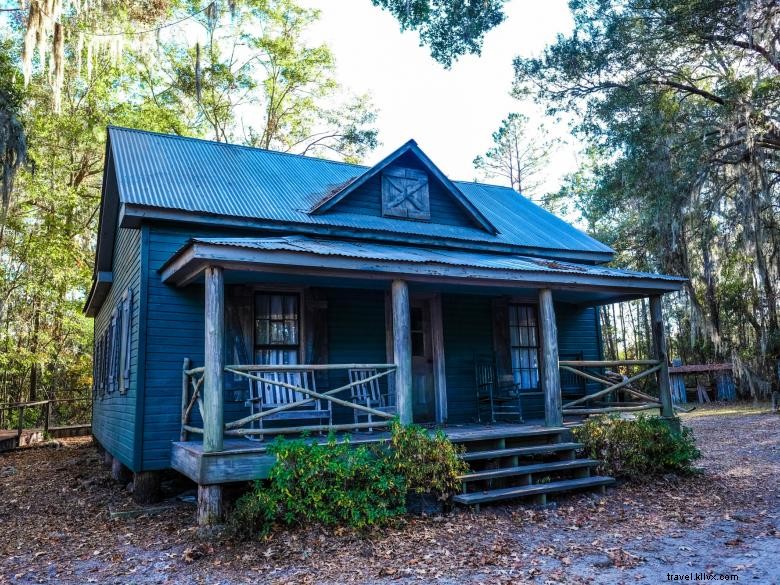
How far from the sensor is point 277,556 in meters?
5.50

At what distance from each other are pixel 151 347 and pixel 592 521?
5.98 m

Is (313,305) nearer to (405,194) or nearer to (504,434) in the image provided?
(405,194)

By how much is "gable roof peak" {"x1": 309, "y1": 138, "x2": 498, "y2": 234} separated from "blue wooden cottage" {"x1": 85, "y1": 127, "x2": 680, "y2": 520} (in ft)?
0.12

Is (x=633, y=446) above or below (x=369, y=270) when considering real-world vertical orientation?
below

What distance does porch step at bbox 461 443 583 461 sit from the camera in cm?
723

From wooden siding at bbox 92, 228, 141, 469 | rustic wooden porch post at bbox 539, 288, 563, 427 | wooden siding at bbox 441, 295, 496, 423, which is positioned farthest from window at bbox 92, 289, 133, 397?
rustic wooden porch post at bbox 539, 288, 563, 427

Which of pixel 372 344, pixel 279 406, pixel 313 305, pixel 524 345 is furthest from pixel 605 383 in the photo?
pixel 279 406

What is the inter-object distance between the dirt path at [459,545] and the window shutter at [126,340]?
1688 mm

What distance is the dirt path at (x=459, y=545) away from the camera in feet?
16.5

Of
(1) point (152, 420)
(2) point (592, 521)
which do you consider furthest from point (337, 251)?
(2) point (592, 521)

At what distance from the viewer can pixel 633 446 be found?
26.7ft

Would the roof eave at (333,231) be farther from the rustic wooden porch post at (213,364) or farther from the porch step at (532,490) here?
the porch step at (532,490)

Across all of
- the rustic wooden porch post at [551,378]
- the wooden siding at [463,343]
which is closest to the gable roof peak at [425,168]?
the wooden siding at [463,343]

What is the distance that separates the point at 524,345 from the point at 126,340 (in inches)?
274
